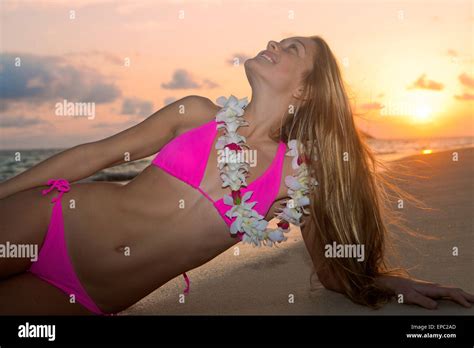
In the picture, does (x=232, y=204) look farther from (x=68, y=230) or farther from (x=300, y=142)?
(x=68, y=230)

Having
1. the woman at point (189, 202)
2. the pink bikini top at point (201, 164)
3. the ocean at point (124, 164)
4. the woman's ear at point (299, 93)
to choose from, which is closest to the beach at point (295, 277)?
the woman at point (189, 202)

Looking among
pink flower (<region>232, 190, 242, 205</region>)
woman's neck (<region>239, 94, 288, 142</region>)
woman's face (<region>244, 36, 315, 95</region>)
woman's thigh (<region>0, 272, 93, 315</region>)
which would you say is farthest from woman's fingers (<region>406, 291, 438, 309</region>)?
woman's thigh (<region>0, 272, 93, 315</region>)

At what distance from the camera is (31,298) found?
3098 mm

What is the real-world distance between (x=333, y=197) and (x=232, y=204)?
63 cm

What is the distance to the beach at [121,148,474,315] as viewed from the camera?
3.50m

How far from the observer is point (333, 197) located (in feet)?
10.9

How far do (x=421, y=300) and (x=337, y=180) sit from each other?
80 centimetres

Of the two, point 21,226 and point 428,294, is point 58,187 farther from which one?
point 428,294

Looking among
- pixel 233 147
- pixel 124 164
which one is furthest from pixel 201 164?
pixel 124 164

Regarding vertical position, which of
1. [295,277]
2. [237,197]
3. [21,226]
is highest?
[237,197]

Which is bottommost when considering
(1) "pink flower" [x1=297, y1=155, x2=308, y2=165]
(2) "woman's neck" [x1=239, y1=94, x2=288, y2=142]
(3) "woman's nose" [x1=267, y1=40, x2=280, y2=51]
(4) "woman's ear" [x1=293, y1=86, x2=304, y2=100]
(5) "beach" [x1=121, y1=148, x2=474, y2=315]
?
(5) "beach" [x1=121, y1=148, x2=474, y2=315]

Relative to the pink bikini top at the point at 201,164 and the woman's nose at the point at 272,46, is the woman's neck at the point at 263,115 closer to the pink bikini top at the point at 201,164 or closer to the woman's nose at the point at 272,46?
the pink bikini top at the point at 201,164

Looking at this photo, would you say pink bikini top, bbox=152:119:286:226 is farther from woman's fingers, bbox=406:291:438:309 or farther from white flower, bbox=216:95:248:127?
woman's fingers, bbox=406:291:438:309

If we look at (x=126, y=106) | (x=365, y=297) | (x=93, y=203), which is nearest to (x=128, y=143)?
(x=93, y=203)
